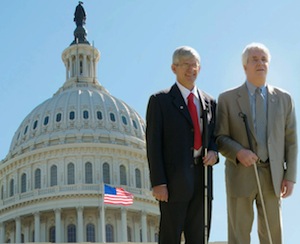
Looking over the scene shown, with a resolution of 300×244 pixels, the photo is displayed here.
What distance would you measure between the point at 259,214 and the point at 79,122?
73913 mm

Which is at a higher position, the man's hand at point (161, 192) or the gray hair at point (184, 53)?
the gray hair at point (184, 53)

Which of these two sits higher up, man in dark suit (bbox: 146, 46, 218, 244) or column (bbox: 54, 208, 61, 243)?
column (bbox: 54, 208, 61, 243)

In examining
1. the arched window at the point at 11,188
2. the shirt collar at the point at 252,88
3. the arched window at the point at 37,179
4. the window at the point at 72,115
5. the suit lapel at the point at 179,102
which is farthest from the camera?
the window at the point at 72,115

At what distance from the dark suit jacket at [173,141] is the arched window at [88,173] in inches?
2717

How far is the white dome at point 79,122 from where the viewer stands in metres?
80.0

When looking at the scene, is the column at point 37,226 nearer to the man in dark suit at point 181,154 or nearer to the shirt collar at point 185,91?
the shirt collar at point 185,91

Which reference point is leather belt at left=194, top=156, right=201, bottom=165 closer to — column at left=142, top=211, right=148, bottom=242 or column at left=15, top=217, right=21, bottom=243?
column at left=142, top=211, right=148, bottom=242

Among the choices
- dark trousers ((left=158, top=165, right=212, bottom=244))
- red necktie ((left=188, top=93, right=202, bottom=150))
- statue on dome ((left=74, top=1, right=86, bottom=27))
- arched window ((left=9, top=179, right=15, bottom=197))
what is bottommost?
dark trousers ((left=158, top=165, right=212, bottom=244))

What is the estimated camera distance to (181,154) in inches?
300

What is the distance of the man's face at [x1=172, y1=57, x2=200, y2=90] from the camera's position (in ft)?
25.7

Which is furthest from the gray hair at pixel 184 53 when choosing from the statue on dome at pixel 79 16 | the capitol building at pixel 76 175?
the statue on dome at pixel 79 16

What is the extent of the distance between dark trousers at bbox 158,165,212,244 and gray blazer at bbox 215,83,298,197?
0.34m

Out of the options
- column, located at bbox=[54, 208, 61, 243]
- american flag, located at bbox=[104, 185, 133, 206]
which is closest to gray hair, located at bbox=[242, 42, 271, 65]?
american flag, located at bbox=[104, 185, 133, 206]

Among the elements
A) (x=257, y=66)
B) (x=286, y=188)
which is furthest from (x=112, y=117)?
(x=286, y=188)
